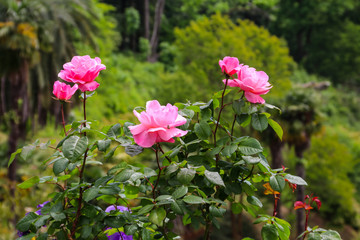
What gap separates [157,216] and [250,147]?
0.22 m

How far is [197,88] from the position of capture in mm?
10672

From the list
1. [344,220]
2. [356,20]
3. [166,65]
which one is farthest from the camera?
[356,20]

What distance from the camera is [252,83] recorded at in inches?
31.7

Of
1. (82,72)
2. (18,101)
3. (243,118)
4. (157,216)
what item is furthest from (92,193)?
(18,101)

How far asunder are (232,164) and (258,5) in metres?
19.1

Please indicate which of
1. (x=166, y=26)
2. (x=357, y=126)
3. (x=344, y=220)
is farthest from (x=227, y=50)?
(x=357, y=126)

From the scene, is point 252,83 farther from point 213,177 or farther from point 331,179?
point 331,179

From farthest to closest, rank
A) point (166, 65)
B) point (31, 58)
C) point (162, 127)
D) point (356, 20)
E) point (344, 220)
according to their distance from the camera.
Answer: point (356, 20)
point (166, 65)
point (344, 220)
point (31, 58)
point (162, 127)

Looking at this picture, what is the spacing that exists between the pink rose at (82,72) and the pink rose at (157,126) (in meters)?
0.17

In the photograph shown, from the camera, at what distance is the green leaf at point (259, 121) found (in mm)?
795

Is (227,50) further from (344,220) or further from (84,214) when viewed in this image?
(84,214)

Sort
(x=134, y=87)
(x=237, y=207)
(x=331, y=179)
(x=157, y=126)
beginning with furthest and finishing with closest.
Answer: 1. (x=134, y=87)
2. (x=331, y=179)
3. (x=237, y=207)
4. (x=157, y=126)

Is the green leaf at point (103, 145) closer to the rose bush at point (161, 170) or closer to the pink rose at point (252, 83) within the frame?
the rose bush at point (161, 170)

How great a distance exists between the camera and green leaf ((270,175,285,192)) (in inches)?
30.2
